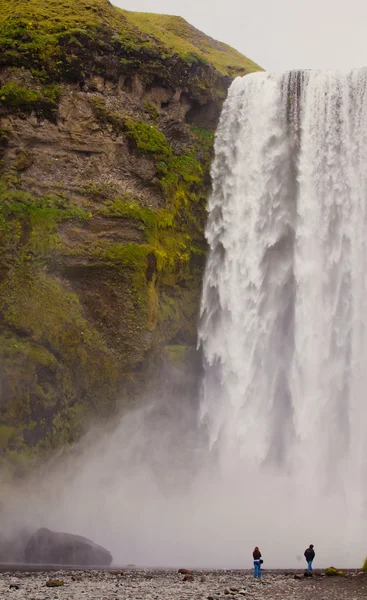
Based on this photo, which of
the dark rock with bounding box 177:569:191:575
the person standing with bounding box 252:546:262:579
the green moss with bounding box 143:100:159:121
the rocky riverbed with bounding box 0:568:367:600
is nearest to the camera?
the rocky riverbed with bounding box 0:568:367:600

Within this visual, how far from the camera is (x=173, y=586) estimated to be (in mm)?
18844

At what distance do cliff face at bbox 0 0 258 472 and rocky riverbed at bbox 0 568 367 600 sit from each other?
292 inches

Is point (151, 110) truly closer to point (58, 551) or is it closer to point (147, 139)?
point (147, 139)

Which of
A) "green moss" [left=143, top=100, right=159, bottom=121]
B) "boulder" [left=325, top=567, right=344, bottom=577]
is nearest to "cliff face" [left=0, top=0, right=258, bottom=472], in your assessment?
"green moss" [left=143, top=100, right=159, bottom=121]

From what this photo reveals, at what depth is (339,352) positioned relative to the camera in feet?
102

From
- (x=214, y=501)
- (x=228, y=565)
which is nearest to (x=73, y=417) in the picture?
(x=214, y=501)

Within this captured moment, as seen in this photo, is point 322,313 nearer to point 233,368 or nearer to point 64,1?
point 233,368

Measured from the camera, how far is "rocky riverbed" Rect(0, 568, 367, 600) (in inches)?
671

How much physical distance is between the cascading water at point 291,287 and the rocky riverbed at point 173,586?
9.06 m

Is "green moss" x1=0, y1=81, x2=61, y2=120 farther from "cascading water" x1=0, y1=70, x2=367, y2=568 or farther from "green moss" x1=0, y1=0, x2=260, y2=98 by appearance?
"cascading water" x1=0, y1=70, x2=367, y2=568

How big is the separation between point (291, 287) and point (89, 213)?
10061 millimetres

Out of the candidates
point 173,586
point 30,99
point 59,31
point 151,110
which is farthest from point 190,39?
point 173,586

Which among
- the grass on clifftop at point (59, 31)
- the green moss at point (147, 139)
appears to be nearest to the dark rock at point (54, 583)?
the green moss at point (147, 139)

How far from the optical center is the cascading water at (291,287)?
3041cm
